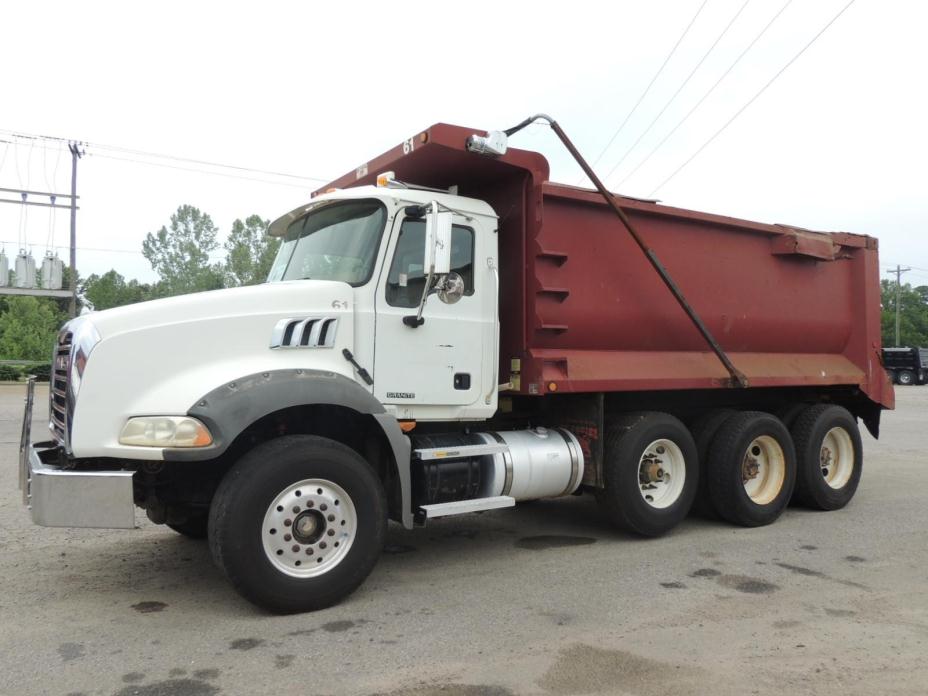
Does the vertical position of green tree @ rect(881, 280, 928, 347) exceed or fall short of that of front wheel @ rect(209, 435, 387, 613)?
it exceeds it

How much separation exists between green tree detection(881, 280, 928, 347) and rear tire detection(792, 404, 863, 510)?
81100 mm

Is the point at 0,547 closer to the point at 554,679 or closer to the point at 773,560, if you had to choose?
the point at 554,679

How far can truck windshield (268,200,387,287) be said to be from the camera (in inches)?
204

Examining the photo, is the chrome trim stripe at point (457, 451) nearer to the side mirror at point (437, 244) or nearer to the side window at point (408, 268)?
the side window at point (408, 268)

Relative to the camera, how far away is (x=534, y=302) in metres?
5.79

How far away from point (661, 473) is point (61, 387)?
15.8 ft

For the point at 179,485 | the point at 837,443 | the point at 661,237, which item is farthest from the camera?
the point at 837,443

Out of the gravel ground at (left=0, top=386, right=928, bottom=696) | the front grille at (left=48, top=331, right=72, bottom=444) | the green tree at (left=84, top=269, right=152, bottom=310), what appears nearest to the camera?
the gravel ground at (left=0, top=386, right=928, bottom=696)

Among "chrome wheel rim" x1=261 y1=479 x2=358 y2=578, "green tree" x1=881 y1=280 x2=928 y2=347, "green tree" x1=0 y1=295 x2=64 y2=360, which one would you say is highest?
"green tree" x1=881 y1=280 x2=928 y2=347

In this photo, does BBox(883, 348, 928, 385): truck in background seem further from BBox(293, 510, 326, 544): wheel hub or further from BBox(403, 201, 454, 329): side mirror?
BBox(293, 510, 326, 544): wheel hub

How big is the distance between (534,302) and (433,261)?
1.27 m

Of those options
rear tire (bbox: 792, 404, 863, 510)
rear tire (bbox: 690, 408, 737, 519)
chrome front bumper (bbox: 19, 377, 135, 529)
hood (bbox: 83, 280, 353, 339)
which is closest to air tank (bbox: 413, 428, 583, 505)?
hood (bbox: 83, 280, 353, 339)

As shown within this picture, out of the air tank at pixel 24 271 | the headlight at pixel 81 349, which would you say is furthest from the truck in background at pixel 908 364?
the headlight at pixel 81 349

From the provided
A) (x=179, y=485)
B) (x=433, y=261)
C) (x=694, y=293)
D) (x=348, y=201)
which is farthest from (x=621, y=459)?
(x=179, y=485)
